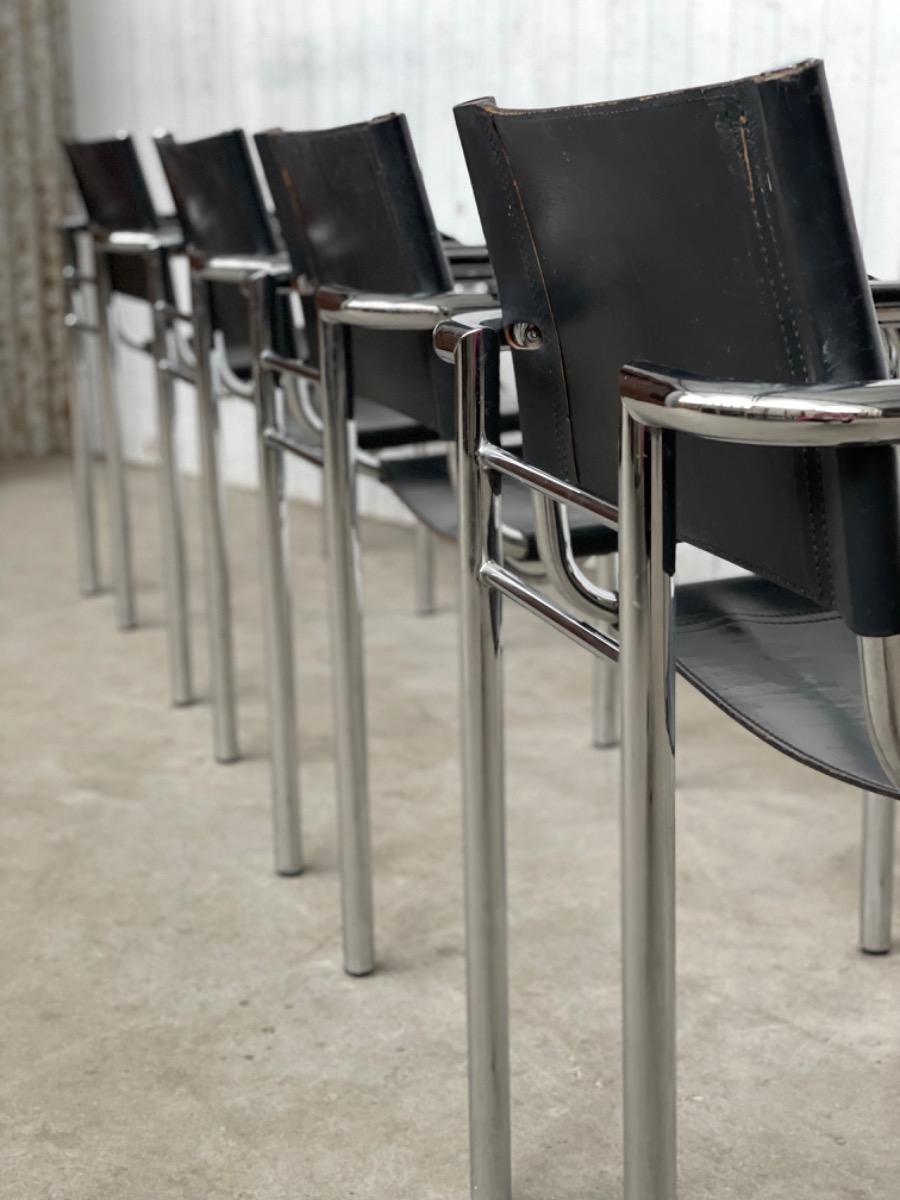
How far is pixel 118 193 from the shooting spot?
2.55m

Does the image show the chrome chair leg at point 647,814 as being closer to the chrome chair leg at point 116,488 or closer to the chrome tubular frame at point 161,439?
the chrome tubular frame at point 161,439

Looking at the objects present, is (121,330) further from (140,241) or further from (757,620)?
(757,620)

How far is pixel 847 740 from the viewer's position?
87cm

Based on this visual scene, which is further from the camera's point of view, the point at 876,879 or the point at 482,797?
the point at 876,879

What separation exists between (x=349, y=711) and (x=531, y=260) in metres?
0.69

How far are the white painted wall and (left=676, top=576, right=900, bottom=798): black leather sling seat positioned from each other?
3.61 feet

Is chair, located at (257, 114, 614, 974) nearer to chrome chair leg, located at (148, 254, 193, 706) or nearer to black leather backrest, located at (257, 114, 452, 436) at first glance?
black leather backrest, located at (257, 114, 452, 436)

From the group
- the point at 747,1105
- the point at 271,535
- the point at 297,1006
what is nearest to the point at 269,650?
A: the point at 271,535

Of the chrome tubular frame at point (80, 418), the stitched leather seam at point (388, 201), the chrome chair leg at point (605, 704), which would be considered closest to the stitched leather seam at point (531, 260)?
the stitched leather seam at point (388, 201)

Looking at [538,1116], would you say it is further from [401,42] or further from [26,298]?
[26,298]

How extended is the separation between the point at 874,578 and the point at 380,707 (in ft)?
5.47

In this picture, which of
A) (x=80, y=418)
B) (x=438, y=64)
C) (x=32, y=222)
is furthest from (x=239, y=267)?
(x=32, y=222)

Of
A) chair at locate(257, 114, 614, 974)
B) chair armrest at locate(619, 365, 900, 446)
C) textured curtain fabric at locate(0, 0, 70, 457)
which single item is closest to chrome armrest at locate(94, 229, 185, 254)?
chair at locate(257, 114, 614, 974)

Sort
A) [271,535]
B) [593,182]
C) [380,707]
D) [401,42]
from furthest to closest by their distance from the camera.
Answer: [401,42] < [380,707] < [271,535] < [593,182]
